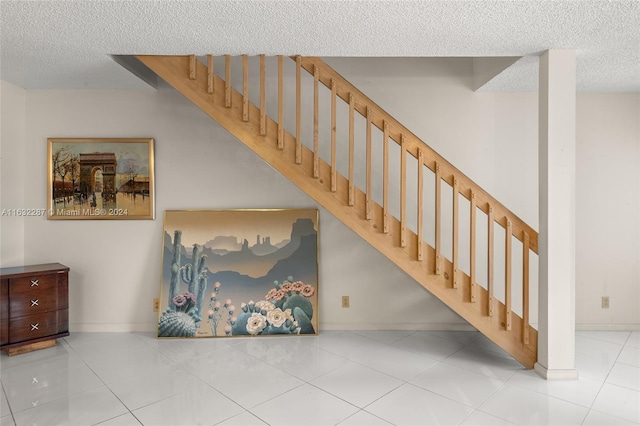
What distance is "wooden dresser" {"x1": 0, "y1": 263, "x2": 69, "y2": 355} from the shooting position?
3.15 m

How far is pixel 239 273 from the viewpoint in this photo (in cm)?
376

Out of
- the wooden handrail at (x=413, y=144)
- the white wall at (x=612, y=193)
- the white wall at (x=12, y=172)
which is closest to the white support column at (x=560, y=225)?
the wooden handrail at (x=413, y=144)

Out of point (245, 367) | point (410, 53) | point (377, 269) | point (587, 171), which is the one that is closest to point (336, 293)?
point (377, 269)

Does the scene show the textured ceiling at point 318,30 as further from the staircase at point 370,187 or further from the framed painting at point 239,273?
the framed painting at point 239,273

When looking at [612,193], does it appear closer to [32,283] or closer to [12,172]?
[32,283]

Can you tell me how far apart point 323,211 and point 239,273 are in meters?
1.08

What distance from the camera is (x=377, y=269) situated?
3867 mm

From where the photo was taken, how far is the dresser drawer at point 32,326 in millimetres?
3176

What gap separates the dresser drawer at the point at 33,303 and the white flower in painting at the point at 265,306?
6.10 feet

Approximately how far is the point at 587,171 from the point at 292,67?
3286 millimetres

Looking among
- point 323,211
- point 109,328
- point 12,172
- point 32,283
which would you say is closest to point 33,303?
point 32,283

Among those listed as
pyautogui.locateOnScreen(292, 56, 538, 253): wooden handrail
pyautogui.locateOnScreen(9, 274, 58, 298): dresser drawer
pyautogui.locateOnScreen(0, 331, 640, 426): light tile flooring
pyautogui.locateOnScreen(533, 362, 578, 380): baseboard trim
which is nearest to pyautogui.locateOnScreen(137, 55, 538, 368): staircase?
pyautogui.locateOnScreen(292, 56, 538, 253): wooden handrail

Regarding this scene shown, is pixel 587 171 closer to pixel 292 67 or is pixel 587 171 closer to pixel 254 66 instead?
pixel 292 67

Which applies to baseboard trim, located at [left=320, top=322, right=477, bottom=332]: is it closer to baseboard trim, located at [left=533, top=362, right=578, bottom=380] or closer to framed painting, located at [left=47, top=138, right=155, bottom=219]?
baseboard trim, located at [left=533, top=362, right=578, bottom=380]
